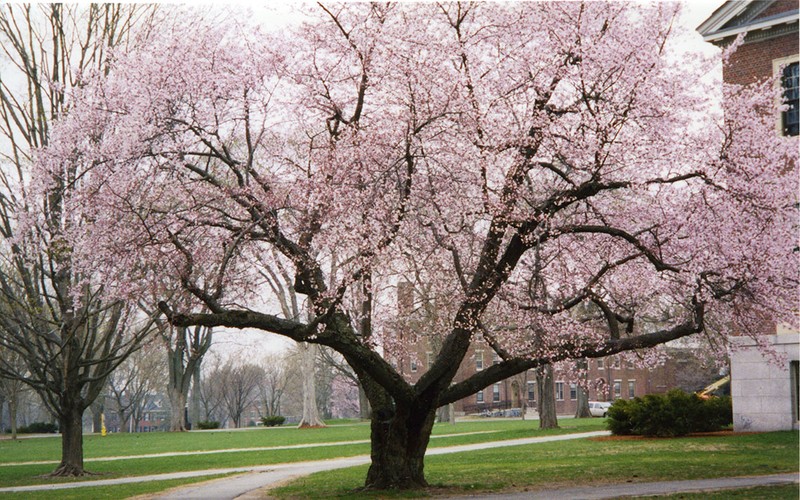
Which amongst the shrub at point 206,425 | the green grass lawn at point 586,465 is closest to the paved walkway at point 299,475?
the green grass lawn at point 586,465

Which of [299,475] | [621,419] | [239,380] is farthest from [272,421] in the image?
[299,475]

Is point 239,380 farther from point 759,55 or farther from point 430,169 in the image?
point 430,169

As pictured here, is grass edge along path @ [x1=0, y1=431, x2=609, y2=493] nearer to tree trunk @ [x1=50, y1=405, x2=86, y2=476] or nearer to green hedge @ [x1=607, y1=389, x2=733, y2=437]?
tree trunk @ [x1=50, y1=405, x2=86, y2=476]

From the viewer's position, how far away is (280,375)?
409 feet

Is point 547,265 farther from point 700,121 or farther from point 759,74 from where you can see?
point 759,74

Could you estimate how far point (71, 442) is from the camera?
2641 centimetres

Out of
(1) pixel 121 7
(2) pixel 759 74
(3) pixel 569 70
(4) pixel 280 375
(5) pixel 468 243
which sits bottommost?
(4) pixel 280 375

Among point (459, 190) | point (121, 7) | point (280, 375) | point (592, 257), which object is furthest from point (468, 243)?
point (280, 375)

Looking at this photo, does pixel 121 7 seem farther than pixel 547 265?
Yes

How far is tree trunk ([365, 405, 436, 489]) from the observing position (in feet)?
58.7

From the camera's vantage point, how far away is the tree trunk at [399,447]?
1789 cm

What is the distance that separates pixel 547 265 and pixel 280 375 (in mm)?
108580

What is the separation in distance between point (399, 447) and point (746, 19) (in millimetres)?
19447

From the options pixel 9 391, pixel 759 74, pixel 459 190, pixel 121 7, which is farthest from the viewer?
pixel 9 391
